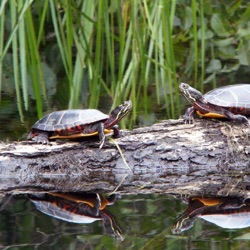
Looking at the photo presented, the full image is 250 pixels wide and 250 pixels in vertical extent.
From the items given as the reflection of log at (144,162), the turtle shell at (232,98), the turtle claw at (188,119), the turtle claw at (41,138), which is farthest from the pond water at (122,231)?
the turtle shell at (232,98)

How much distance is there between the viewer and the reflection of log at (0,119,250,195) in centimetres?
422

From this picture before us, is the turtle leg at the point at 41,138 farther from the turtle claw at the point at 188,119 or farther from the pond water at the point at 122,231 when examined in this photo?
the turtle claw at the point at 188,119

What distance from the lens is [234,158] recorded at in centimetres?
447


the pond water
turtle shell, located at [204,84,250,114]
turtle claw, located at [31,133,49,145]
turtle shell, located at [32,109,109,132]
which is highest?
turtle shell, located at [204,84,250,114]

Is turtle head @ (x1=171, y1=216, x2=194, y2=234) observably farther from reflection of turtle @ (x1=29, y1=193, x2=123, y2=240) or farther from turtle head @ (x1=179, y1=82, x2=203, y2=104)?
turtle head @ (x1=179, y1=82, x2=203, y2=104)

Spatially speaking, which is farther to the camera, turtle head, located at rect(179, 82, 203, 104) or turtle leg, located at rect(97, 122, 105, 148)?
turtle head, located at rect(179, 82, 203, 104)

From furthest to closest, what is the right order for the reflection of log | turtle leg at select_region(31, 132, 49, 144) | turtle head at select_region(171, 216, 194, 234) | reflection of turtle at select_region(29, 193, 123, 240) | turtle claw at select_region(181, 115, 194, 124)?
1. turtle claw at select_region(181, 115, 194, 124)
2. turtle leg at select_region(31, 132, 49, 144)
3. the reflection of log
4. reflection of turtle at select_region(29, 193, 123, 240)
5. turtle head at select_region(171, 216, 194, 234)

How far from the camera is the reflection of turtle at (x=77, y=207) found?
3.58 metres

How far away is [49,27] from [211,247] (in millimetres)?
6643

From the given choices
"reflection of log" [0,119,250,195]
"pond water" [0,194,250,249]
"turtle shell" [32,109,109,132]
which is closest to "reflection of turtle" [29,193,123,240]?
"pond water" [0,194,250,249]

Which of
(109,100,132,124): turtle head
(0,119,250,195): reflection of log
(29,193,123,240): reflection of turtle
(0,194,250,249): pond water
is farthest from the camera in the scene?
(109,100,132,124): turtle head

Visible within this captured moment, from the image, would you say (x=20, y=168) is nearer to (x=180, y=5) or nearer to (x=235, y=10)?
(x=180, y=5)

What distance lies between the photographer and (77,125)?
4395 mm

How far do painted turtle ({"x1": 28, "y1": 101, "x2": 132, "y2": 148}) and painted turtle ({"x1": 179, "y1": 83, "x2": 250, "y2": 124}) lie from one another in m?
0.43
